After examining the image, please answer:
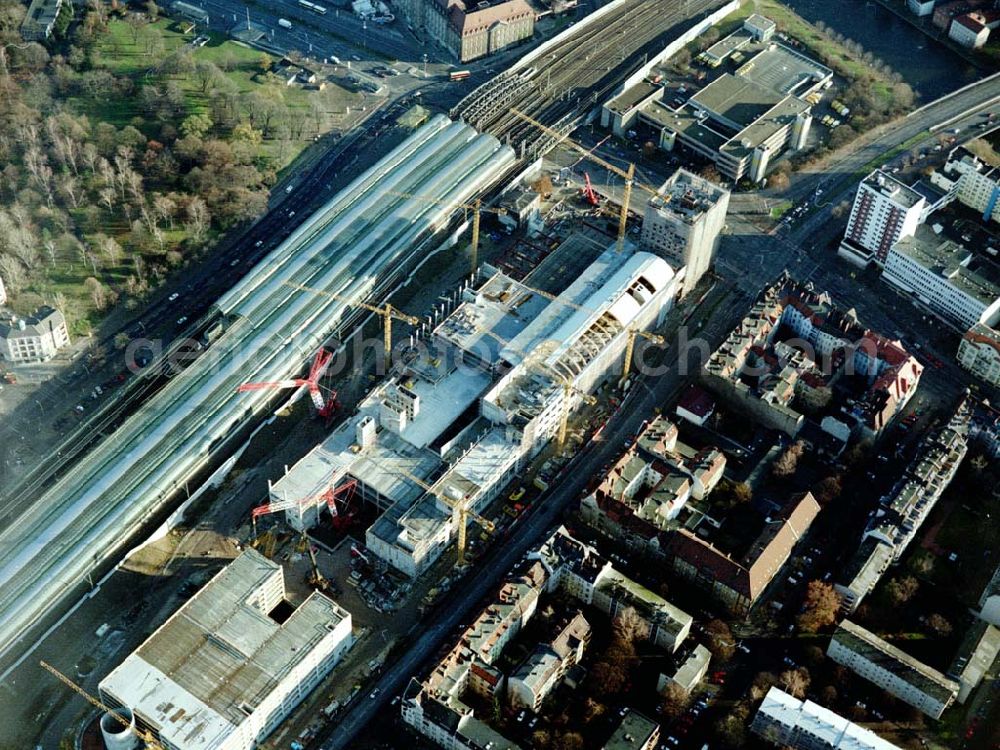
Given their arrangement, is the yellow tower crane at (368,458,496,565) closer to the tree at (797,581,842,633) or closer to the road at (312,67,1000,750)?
the road at (312,67,1000,750)

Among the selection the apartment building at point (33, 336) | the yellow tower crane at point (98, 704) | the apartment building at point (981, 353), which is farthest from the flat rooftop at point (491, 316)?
the yellow tower crane at point (98, 704)

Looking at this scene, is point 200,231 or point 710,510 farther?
point 200,231

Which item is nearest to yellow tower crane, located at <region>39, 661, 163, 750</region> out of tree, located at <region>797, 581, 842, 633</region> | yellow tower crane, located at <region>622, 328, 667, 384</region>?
tree, located at <region>797, 581, 842, 633</region>

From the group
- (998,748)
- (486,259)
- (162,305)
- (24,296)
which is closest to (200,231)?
(162,305)

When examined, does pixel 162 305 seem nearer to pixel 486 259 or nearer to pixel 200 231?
pixel 200 231

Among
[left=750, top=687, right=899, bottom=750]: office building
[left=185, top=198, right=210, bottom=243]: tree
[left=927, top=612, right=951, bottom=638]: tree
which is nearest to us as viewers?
[left=750, top=687, right=899, bottom=750]: office building
